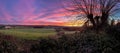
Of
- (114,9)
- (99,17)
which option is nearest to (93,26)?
(99,17)

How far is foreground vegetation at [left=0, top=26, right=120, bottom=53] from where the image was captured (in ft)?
42.1

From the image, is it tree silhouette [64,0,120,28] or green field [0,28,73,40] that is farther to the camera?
tree silhouette [64,0,120,28]

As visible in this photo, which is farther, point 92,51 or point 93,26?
point 93,26

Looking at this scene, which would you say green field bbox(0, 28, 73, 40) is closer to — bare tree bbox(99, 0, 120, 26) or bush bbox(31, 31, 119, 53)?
bush bbox(31, 31, 119, 53)

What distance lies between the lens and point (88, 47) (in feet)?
42.8

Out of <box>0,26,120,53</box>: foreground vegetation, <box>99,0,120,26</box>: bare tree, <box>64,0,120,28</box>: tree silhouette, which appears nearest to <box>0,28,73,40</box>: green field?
<box>0,26,120,53</box>: foreground vegetation

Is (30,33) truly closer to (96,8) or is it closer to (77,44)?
(96,8)

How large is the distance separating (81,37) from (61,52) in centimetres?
147

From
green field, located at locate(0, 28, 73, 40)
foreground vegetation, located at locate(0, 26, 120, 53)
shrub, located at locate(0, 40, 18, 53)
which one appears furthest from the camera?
green field, located at locate(0, 28, 73, 40)

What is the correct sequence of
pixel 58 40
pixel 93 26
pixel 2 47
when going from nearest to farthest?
pixel 2 47 < pixel 58 40 < pixel 93 26

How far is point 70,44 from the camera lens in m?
13.4

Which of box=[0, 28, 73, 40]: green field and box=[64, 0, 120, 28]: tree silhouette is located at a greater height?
box=[64, 0, 120, 28]: tree silhouette

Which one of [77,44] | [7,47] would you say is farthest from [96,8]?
[7,47]

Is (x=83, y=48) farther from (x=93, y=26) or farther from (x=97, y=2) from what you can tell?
(x=97, y=2)
